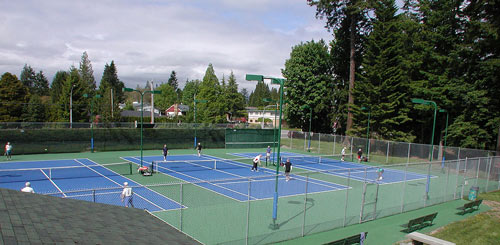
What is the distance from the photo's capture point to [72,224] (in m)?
6.37

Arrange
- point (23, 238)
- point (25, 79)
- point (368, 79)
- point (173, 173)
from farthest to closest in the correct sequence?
point (25, 79) < point (368, 79) < point (173, 173) < point (23, 238)

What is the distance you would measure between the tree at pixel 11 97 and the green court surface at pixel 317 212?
1957 inches

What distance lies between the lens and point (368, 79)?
4581cm

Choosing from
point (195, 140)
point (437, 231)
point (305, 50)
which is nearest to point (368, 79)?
point (305, 50)

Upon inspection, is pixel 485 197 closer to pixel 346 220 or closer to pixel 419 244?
pixel 346 220

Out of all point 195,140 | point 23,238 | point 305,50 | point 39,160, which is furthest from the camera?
point 305,50

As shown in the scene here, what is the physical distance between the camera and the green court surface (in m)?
12.2

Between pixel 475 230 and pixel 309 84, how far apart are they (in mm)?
43700

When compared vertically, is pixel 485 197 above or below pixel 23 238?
below

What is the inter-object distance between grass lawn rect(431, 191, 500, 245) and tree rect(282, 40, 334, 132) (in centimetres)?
3980

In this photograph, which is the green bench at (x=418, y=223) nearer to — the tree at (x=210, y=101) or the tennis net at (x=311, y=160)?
the tennis net at (x=311, y=160)

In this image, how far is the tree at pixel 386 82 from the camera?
44000 millimetres

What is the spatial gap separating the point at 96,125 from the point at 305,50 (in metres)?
36.1

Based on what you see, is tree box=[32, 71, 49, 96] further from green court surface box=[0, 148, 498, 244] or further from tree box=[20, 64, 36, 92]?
green court surface box=[0, 148, 498, 244]
